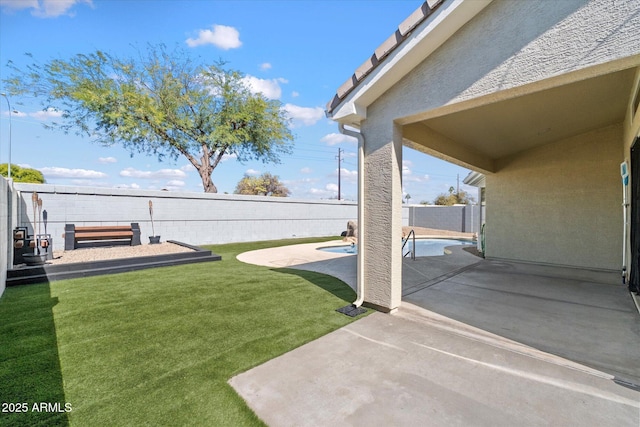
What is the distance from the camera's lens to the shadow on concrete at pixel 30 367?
2.24 m

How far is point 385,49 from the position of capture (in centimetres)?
404

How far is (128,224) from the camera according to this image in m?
12.1

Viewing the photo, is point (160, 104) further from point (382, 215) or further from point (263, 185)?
point (263, 185)

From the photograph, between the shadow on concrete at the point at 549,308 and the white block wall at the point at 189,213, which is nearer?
the shadow on concrete at the point at 549,308

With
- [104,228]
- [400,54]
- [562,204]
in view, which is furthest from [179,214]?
[562,204]

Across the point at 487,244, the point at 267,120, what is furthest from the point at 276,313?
the point at 267,120

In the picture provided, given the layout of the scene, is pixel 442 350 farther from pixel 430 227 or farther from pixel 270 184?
pixel 270 184

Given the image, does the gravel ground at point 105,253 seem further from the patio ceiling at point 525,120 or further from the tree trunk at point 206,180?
the tree trunk at point 206,180

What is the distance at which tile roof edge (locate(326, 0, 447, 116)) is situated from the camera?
3.66 m

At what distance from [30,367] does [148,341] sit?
41.9 inches

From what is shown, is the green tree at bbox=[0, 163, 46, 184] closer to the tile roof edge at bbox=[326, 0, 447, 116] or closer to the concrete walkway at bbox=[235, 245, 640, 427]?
the tile roof edge at bbox=[326, 0, 447, 116]

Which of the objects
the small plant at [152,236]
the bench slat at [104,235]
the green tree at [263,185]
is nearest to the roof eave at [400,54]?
the bench slat at [104,235]

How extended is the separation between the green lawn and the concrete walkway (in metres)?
0.36

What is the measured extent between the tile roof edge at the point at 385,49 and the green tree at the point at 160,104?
16563mm
